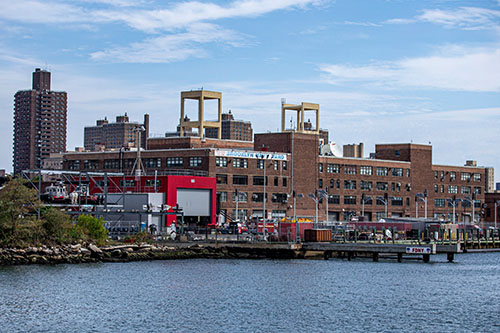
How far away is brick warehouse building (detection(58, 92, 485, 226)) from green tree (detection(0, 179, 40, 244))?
4292 centimetres

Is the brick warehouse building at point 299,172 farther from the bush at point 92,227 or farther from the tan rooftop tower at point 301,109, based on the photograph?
the bush at point 92,227

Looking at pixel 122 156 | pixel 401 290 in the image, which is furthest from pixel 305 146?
pixel 401 290

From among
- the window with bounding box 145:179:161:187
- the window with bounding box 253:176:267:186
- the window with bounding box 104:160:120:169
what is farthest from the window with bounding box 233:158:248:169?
the window with bounding box 104:160:120:169

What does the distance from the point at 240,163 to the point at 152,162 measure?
16.4 metres

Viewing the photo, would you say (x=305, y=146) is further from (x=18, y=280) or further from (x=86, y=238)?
(x=18, y=280)

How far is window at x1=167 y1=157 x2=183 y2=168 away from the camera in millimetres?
142775

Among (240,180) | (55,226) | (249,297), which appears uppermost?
(240,180)

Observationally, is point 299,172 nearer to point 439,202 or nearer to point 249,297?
point 439,202

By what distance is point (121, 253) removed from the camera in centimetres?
9094

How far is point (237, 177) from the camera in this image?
140 meters

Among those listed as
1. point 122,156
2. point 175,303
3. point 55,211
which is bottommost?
point 175,303

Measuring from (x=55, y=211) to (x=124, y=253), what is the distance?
28.7 ft

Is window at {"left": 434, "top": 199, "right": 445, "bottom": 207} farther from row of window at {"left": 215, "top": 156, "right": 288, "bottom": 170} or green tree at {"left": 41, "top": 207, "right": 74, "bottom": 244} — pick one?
green tree at {"left": 41, "top": 207, "right": 74, "bottom": 244}

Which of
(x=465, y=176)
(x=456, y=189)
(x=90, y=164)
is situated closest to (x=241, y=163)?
(x=90, y=164)
